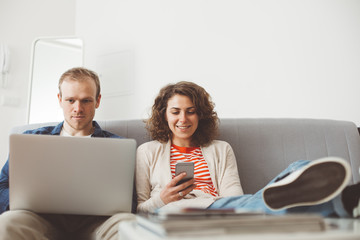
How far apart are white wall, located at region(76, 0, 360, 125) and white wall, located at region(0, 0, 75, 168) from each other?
683mm

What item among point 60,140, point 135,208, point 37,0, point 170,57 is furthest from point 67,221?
point 37,0

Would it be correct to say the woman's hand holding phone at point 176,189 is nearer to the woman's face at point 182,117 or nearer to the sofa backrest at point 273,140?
the woman's face at point 182,117

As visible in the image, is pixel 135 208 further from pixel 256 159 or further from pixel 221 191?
pixel 256 159

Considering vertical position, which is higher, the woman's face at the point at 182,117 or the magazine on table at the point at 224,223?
the woman's face at the point at 182,117

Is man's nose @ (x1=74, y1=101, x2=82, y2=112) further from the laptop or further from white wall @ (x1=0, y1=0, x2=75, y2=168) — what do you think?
white wall @ (x1=0, y1=0, x2=75, y2=168)

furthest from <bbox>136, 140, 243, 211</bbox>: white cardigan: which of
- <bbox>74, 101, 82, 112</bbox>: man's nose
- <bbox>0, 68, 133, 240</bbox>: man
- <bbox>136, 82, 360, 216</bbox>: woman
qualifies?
<bbox>74, 101, 82, 112</bbox>: man's nose

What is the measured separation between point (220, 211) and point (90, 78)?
118cm

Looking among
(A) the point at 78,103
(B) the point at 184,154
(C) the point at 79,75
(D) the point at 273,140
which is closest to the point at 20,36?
(C) the point at 79,75

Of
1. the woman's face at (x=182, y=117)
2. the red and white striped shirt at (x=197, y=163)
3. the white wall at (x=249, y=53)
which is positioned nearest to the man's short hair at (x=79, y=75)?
the woman's face at (x=182, y=117)

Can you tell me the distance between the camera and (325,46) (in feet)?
7.54

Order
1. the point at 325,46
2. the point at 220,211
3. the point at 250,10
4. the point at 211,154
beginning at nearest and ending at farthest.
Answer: the point at 220,211
the point at 211,154
the point at 325,46
the point at 250,10

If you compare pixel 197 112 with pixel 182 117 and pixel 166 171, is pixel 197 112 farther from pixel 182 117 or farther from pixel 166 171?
pixel 166 171

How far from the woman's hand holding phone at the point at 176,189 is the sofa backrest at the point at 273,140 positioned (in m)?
0.57

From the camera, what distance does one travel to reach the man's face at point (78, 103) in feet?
5.04
